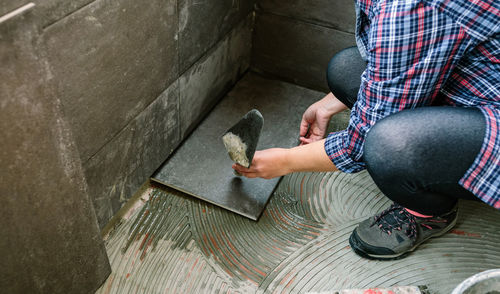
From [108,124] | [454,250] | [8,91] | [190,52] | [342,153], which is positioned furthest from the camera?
[190,52]

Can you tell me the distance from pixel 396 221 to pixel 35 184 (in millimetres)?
1098

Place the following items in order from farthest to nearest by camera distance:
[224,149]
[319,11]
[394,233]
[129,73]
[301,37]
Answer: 1. [301,37]
2. [319,11]
3. [224,149]
4. [394,233]
5. [129,73]

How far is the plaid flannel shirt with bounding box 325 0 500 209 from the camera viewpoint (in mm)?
858

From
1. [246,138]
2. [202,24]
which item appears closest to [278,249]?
[246,138]

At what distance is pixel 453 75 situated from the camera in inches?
40.8

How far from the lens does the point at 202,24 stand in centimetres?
160

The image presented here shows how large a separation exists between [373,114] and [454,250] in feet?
2.26

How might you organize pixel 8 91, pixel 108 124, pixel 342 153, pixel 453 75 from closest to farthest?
pixel 8 91, pixel 453 75, pixel 342 153, pixel 108 124

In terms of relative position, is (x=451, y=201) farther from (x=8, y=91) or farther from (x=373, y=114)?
(x=8, y=91)

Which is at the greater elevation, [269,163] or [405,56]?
[405,56]

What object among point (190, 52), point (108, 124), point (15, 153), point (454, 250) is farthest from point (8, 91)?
point (454, 250)

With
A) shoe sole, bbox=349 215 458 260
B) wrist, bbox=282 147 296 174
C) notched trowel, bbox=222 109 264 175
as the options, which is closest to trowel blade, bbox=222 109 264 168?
notched trowel, bbox=222 109 264 175

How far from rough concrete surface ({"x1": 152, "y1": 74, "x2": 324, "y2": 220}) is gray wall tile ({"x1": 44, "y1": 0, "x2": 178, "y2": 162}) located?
35cm

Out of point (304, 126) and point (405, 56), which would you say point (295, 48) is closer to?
point (304, 126)
